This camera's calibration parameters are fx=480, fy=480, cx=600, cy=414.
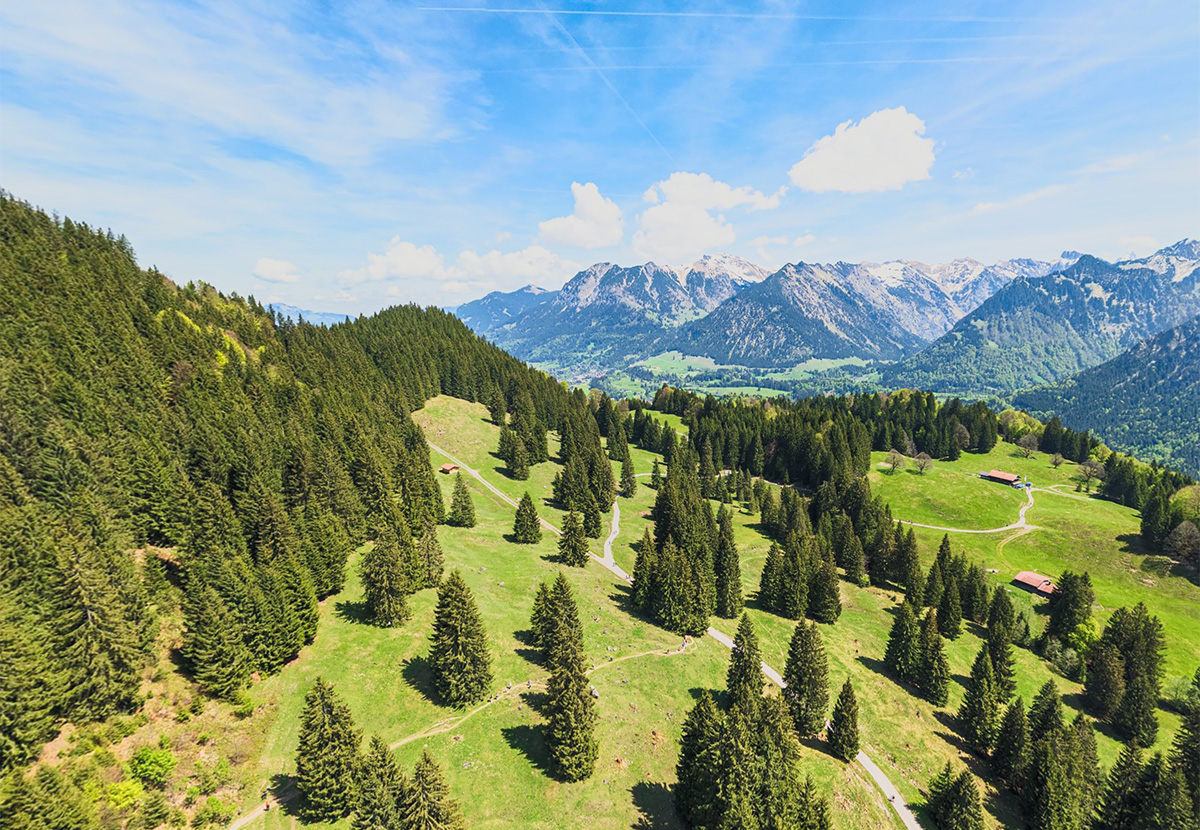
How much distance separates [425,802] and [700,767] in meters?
22.8

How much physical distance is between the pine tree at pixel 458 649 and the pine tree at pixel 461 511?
43734 millimetres

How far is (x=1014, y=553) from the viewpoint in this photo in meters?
118

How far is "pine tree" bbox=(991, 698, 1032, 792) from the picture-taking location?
180ft

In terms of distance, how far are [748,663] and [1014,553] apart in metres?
106

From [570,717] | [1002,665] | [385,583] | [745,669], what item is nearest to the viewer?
[570,717]

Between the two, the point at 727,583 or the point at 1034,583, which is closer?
the point at 727,583

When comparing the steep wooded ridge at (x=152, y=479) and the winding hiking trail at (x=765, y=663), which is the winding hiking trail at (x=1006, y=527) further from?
the steep wooded ridge at (x=152, y=479)

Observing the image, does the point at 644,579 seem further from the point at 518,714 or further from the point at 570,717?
the point at 570,717

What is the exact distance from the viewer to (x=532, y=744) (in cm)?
4781

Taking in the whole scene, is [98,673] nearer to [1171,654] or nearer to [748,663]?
[748,663]

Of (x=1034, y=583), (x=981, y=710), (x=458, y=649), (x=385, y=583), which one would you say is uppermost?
(x=385, y=583)

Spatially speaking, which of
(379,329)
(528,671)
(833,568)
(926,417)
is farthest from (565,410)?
(926,417)

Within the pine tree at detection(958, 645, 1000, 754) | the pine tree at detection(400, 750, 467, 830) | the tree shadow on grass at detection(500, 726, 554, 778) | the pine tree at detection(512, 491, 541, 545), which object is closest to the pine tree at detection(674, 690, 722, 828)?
the tree shadow on grass at detection(500, 726, 554, 778)

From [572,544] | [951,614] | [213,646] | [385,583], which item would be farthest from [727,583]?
[213,646]
